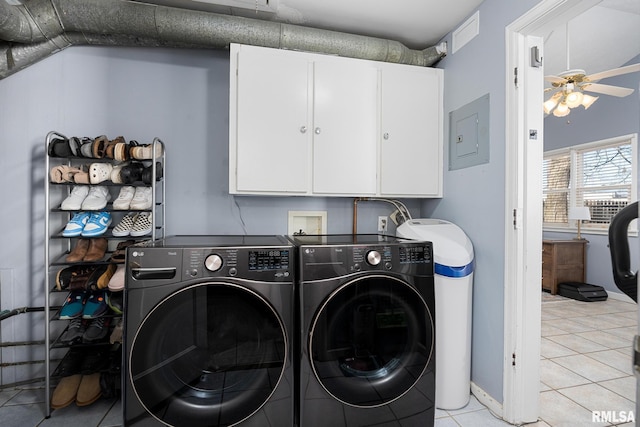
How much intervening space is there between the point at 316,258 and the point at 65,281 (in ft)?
4.84

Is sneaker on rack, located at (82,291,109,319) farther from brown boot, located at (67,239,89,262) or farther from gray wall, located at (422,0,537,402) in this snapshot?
gray wall, located at (422,0,537,402)

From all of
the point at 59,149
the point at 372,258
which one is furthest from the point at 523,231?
the point at 59,149

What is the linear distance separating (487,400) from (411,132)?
5.60ft

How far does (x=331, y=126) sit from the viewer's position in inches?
77.0

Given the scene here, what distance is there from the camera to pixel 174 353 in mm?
1278

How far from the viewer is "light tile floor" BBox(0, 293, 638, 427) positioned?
1597 millimetres

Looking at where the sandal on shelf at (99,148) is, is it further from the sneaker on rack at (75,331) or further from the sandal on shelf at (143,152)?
the sneaker on rack at (75,331)

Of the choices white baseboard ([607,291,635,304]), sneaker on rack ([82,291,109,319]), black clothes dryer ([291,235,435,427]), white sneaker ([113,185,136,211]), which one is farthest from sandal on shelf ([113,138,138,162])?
white baseboard ([607,291,635,304])

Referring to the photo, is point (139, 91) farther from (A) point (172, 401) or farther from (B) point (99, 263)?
(A) point (172, 401)

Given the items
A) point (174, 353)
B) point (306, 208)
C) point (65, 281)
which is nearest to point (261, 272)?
point (174, 353)

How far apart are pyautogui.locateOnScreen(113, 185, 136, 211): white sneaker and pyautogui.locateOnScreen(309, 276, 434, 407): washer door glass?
1311 mm

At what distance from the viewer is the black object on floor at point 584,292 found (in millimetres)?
3871

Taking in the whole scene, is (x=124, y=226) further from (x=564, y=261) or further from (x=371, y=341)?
(x=564, y=261)

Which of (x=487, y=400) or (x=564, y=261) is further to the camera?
(x=564, y=261)
